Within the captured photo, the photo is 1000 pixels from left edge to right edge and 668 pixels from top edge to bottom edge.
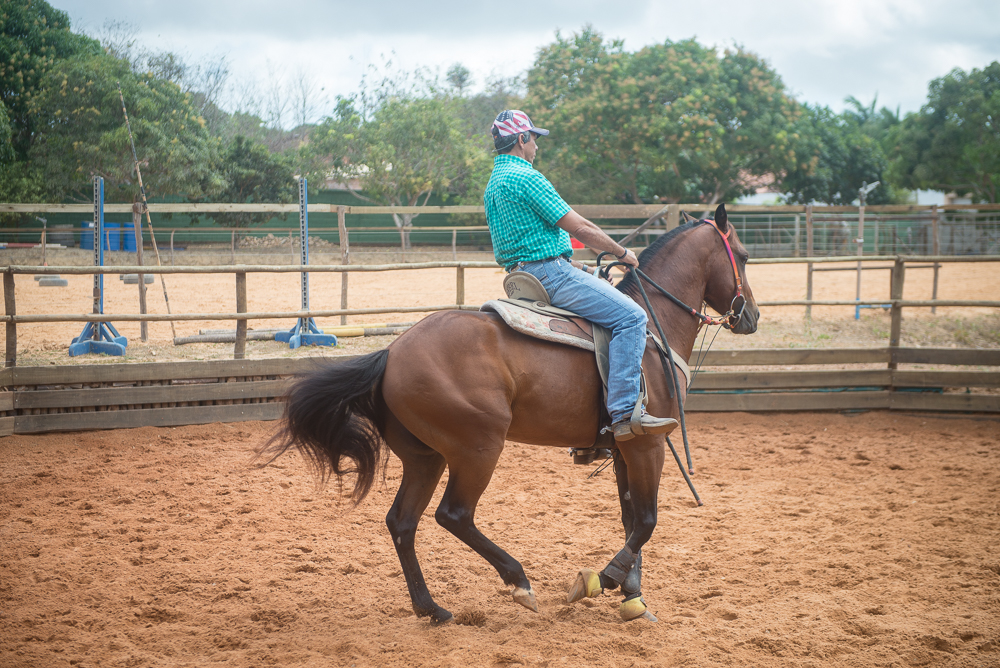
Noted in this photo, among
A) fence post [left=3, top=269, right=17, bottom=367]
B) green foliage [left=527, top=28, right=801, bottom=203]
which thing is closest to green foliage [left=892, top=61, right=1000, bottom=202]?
green foliage [left=527, top=28, right=801, bottom=203]

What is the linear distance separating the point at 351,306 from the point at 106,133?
4.04m

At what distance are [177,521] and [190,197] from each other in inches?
289

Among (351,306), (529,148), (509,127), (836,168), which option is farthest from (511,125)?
(836,168)

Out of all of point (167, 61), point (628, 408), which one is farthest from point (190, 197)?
point (628, 408)

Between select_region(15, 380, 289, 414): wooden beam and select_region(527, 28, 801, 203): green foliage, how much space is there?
44.8 feet

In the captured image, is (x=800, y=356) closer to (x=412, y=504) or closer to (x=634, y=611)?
(x=634, y=611)

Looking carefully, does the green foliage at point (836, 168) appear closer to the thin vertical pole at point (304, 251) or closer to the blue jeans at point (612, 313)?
the thin vertical pole at point (304, 251)

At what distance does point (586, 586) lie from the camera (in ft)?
10.2

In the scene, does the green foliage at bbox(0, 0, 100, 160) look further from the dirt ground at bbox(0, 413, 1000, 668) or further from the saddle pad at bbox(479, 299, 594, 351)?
the saddle pad at bbox(479, 299, 594, 351)

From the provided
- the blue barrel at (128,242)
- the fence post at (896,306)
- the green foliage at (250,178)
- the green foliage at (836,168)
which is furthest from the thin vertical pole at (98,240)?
the green foliage at (836,168)

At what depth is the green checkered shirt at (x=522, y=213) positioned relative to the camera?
9.75ft

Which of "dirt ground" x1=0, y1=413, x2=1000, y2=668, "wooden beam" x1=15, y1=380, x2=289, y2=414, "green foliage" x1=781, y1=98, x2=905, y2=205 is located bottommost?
"dirt ground" x1=0, y1=413, x2=1000, y2=668

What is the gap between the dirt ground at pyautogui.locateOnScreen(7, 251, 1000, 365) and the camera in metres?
7.57

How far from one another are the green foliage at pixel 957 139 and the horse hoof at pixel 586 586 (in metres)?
31.6
